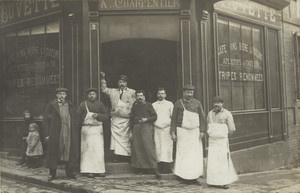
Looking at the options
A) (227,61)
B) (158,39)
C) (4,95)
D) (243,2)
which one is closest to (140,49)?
(158,39)

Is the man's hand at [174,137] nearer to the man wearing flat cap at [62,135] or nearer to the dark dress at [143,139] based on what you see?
the dark dress at [143,139]

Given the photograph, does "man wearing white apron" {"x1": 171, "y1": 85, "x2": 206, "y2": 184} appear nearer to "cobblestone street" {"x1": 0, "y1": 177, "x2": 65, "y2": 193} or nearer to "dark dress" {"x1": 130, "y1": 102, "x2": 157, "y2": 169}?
"dark dress" {"x1": 130, "y1": 102, "x2": 157, "y2": 169}

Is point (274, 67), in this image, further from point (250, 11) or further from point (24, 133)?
point (24, 133)

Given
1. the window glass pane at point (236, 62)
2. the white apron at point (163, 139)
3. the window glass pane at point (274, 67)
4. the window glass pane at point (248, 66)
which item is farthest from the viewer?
the window glass pane at point (274, 67)

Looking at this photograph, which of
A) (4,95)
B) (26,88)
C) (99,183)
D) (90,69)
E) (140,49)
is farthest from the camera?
(4,95)

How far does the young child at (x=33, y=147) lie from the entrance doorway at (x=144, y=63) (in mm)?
2129

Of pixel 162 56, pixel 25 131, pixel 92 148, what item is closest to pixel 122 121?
pixel 92 148

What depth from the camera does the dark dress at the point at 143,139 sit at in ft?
24.1

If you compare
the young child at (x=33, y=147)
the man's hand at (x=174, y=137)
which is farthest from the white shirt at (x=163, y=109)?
the young child at (x=33, y=147)

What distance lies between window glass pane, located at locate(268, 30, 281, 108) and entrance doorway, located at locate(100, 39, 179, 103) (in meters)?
3.70

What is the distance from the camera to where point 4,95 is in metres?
10.3

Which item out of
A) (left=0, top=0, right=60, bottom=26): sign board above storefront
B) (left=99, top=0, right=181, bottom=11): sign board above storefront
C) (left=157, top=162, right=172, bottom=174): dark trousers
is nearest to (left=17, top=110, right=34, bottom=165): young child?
(left=0, top=0, right=60, bottom=26): sign board above storefront

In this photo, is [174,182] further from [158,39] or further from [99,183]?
[158,39]

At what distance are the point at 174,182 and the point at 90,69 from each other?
9.69ft
